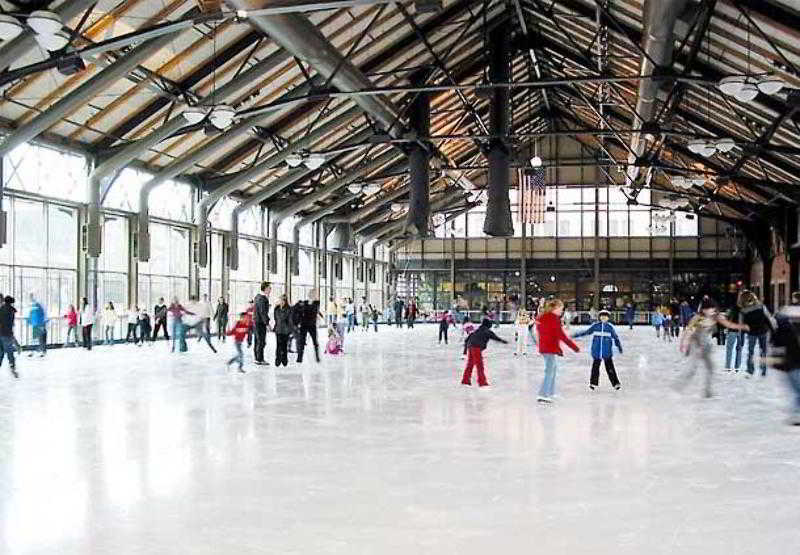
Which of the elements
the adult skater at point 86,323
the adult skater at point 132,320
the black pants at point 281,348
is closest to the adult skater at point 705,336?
the black pants at point 281,348

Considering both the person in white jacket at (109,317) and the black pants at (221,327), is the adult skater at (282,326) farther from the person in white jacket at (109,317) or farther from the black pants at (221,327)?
the person in white jacket at (109,317)

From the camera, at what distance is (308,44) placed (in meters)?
14.2

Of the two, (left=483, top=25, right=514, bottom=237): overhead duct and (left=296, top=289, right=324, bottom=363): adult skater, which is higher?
(left=483, top=25, right=514, bottom=237): overhead duct

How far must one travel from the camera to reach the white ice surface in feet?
13.2

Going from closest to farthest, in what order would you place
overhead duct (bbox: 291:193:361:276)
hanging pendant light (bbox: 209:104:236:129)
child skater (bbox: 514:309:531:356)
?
hanging pendant light (bbox: 209:104:236:129)
child skater (bbox: 514:309:531:356)
overhead duct (bbox: 291:193:361:276)

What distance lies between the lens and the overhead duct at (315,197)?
29.0 meters

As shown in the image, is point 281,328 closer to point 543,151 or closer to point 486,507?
point 486,507

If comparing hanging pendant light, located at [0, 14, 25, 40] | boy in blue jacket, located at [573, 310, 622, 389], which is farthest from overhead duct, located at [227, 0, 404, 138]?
boy in blue jacket, located at [573, 310, 622, 389]

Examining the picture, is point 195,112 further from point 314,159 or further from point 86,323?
point 86,323

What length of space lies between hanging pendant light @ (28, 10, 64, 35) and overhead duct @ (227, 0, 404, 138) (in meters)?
2.24

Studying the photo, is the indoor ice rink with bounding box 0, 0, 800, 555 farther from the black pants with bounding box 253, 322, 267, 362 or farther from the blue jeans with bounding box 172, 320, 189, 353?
the blue jeans with bounding box 172, 320, 189, 353

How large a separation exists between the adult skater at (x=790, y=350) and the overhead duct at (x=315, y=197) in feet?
71.3

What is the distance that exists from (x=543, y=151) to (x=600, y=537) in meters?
39.3

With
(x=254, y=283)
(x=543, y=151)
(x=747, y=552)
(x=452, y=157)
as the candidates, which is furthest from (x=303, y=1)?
(x=543, y=151)
